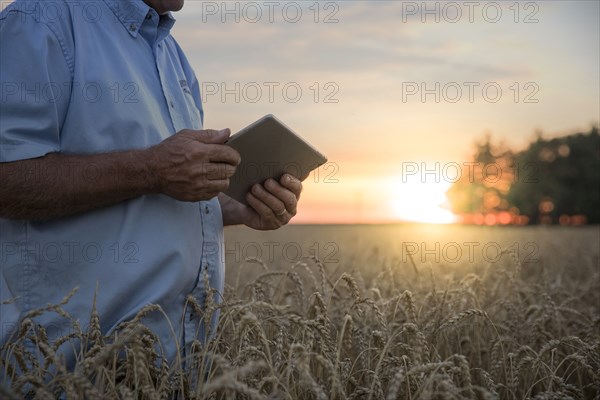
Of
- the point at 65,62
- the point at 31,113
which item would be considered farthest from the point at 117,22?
the point at 31,113

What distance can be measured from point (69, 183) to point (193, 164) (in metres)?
0.40

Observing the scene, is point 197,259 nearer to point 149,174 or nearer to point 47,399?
point 149,174

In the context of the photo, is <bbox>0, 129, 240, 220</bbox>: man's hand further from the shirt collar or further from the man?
the shirt collar

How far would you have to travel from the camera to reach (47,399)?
1.72m

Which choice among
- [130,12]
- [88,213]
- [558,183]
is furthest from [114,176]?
[558,183]

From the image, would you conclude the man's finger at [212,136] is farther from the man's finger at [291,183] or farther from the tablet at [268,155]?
the man's finger at [291,183]

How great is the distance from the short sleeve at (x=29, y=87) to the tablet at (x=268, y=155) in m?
0.59

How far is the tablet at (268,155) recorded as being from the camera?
7.68 ft

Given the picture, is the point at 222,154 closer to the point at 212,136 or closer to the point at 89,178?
the point at 212,136

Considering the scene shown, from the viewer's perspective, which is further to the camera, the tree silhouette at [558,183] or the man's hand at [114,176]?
the tree silhouette at [558,183]

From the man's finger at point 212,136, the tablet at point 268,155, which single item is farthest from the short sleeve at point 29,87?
the tablet at point 268,155

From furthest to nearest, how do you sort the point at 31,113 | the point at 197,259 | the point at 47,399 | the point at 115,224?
1. the point at 197,259
2. the point at 115,224
3. the point at 31,113
4. the point at 47,399

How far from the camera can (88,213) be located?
2244mm

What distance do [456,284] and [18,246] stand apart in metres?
3.06
